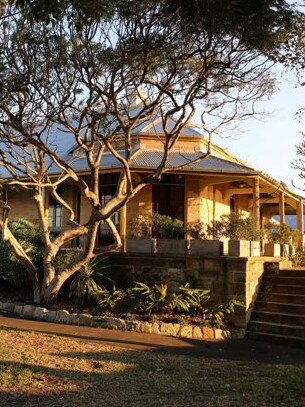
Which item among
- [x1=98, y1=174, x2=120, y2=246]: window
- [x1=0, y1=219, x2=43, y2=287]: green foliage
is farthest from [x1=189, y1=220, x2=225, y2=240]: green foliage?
[x1=0, y1=219, x2=43, y2=287]: green foliage

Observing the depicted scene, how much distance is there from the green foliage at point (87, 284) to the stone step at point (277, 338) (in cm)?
411

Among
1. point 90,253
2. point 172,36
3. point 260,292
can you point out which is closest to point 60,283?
point 90,253

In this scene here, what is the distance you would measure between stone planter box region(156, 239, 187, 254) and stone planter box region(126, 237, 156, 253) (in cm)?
19

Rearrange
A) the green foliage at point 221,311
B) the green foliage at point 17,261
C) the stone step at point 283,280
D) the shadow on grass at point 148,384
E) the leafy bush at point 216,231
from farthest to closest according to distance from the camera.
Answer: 1. the leafy bush at point 216,231
2. the green foliage at point 17,261
3. the stone step at point 283,280
4. the green foliage at point 221,311
5. the shadow on grass at point 148,384

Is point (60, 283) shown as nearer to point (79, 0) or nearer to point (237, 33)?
point (237, 33)

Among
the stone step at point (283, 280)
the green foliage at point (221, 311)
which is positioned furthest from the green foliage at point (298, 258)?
the green foliage at point (221, 311)

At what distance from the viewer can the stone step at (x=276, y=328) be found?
12000 millimetres

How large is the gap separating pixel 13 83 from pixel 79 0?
7.20 meters

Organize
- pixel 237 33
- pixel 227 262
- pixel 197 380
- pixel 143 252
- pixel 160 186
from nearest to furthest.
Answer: pixel 197 380 < pixel 237 33 < pixel 227 262 < pixel 143 252 < pixel 160 186

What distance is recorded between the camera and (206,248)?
46.4 ft

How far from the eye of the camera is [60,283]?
45.9ft

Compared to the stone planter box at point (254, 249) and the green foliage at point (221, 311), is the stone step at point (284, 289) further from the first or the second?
the green foliage at point (221, 311)

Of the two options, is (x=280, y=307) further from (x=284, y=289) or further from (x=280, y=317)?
(x=284, y=289)

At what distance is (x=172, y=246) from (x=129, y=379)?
26.5 feet
